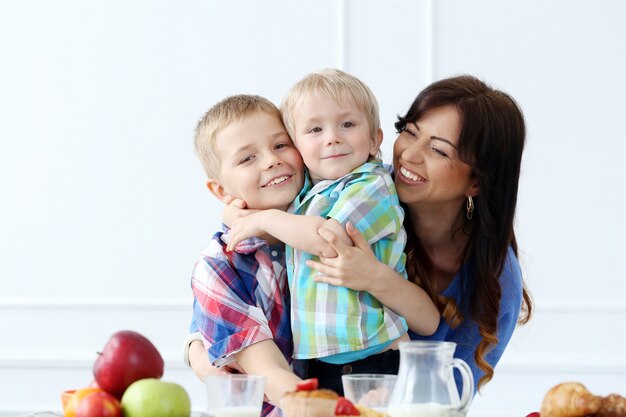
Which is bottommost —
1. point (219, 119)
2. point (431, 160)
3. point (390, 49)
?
point (431, 160)

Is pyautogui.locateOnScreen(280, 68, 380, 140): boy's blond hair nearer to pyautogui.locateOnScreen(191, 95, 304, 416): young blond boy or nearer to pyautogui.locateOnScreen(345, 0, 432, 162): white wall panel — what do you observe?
pyautogui.locateOnScreen(191, 95, 304, 416): young blond boy

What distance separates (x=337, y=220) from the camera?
1.98 m

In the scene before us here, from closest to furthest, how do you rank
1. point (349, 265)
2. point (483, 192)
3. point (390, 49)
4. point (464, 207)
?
1. point (349, 265)
2. point (483, 192)
3. point (464, 207)
4. point (390, 49)

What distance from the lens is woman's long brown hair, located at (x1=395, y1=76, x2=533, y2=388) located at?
2.22 meters

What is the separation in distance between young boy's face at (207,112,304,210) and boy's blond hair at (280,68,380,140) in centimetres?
5

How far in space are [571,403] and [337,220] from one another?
2.71ft

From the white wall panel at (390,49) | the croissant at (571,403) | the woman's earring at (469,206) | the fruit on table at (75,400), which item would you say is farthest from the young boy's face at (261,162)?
the white wall panel at (390,49)

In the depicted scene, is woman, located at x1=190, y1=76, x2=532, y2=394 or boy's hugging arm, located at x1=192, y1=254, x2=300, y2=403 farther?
woman, located at x1=190, y1=76, x2=532, y2=394

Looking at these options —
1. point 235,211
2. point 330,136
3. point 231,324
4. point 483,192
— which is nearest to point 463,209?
point 483,192

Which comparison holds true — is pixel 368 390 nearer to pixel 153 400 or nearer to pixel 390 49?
pixel 153 400

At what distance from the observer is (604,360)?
4426 mm

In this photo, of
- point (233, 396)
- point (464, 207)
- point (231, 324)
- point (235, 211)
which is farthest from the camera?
point (464, 207)

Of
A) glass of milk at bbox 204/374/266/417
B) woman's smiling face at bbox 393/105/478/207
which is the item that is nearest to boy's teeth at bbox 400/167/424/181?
woman's smiling face at bbox 393/105/478/207

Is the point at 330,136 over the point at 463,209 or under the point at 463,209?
over
